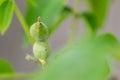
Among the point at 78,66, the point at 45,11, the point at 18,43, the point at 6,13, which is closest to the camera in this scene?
the point at 78,66

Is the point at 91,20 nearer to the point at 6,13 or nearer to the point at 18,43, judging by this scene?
the point at 6,13

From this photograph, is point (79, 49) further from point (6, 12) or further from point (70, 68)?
point (6, 12)

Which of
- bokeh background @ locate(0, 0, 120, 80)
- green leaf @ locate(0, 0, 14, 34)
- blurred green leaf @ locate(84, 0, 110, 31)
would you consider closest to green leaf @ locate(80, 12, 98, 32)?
blurred green leaf @ locate(84, 0, 110, 31)

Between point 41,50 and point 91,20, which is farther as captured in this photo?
point 91,20

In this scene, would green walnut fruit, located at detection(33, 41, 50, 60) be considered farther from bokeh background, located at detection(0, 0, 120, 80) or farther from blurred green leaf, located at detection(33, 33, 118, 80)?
bokeh background, located at detection(0, 0, 120, 80)

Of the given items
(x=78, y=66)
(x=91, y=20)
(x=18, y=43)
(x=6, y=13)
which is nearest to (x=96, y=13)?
(x=91, y=20)

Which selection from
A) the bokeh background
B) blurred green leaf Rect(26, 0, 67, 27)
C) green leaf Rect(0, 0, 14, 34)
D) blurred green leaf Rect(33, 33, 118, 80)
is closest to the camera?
blurred green leaf Rect(33, 33, 118, 80)
